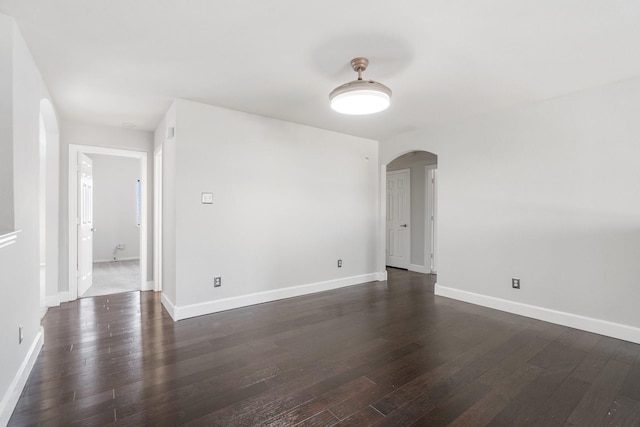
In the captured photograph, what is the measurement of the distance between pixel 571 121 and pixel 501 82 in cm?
97

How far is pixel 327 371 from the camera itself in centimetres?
234

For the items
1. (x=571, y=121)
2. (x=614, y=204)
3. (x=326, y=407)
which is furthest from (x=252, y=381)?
(x=571, y=121)

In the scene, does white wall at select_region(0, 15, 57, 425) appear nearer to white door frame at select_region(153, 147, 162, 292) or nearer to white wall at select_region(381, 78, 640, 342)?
white door frame at select_region(153, 147, 162, 292)

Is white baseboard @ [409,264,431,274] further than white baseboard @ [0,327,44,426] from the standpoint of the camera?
Yes

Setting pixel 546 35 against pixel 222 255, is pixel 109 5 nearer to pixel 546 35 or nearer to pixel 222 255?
pixel 222 255

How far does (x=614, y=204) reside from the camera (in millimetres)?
2996

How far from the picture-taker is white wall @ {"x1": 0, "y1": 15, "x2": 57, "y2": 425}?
1.84m

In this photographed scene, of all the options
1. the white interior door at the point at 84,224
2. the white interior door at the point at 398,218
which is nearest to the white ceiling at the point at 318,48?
the white interior door at the point at 84,224

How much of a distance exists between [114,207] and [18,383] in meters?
6.64

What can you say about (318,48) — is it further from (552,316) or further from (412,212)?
(412,212)

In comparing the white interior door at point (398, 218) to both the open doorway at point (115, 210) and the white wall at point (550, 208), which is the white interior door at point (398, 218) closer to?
the white wall at point (550, 208)

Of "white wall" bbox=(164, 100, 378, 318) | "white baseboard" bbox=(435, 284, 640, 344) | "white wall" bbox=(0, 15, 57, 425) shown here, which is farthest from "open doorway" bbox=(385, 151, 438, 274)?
"white wall" bbox=(0, 15, 57, 425)

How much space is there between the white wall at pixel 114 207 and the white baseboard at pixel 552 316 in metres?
7.37

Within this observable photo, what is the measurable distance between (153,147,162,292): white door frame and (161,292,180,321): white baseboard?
Answer: 0.76m
